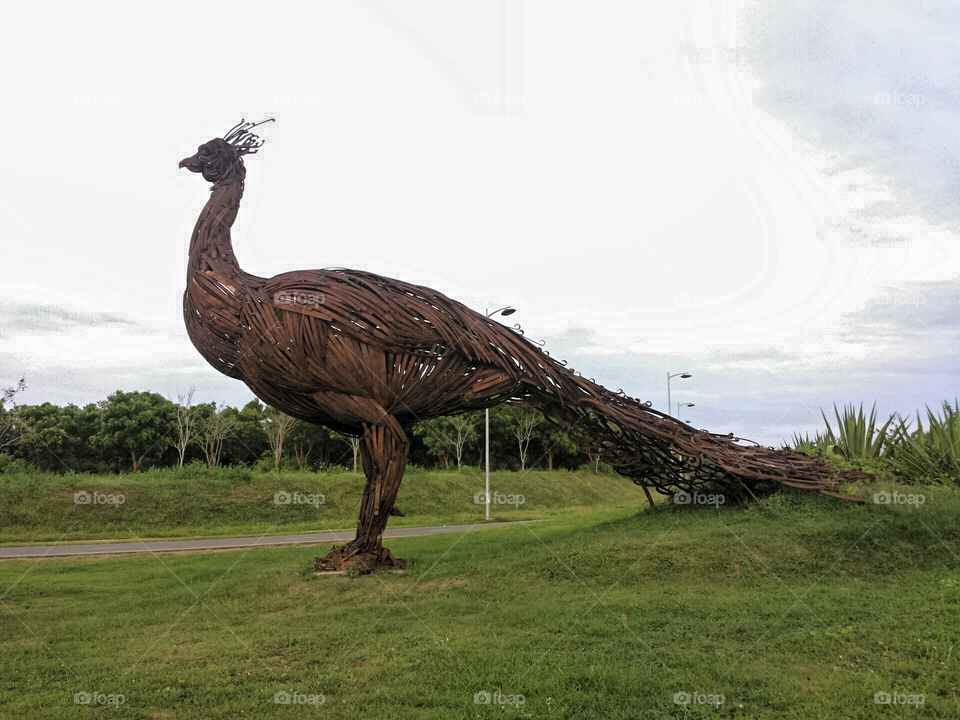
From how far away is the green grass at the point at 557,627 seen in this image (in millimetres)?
5617

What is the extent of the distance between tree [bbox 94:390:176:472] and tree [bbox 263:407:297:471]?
5.05 metres

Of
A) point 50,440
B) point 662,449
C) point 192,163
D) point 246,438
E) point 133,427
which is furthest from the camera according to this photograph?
point 246,438

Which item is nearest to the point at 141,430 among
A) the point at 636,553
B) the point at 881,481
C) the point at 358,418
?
the point at 358,418

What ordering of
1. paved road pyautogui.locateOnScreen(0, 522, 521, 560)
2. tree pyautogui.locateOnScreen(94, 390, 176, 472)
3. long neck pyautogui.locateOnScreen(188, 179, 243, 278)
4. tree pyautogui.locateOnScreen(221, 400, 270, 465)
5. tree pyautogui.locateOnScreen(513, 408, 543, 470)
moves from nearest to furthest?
long neck pyautogui.locateOnScreen(188, 179, 243, 278) → paved road pyautogui.locateOnScreen(0, 522, 521, 560) → tree pyautogui.locateOnScreen(94, 390, 176, 472) → tree pyautogui.locateOnScreen(221, 400, 270, 465) → tree pyautogui.locateOnScreen(513, 408, 543, 470)

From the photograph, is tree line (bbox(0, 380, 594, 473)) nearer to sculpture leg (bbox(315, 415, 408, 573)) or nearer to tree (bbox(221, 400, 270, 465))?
tree (bbox(221, 400, 270, 465))

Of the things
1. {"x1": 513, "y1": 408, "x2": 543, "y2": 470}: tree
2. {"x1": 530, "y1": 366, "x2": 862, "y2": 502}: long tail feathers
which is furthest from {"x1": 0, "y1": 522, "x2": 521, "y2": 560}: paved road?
{"x1": 513, "y1": 408, "x2": 543, "y2": 470}: tree

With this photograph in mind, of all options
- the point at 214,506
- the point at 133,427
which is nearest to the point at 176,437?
the point at 133,427

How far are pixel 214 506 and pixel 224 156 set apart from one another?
1697 cm

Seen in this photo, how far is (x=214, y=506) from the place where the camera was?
24609 mm

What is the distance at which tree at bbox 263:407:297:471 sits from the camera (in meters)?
34.2

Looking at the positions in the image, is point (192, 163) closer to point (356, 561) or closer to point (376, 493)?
point (376, 493)

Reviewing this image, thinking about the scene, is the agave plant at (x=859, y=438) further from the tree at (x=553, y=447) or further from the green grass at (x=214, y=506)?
the tree at (x=553, y=447)

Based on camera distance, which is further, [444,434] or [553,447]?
[553,447]

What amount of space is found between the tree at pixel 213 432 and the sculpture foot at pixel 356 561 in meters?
24.9
